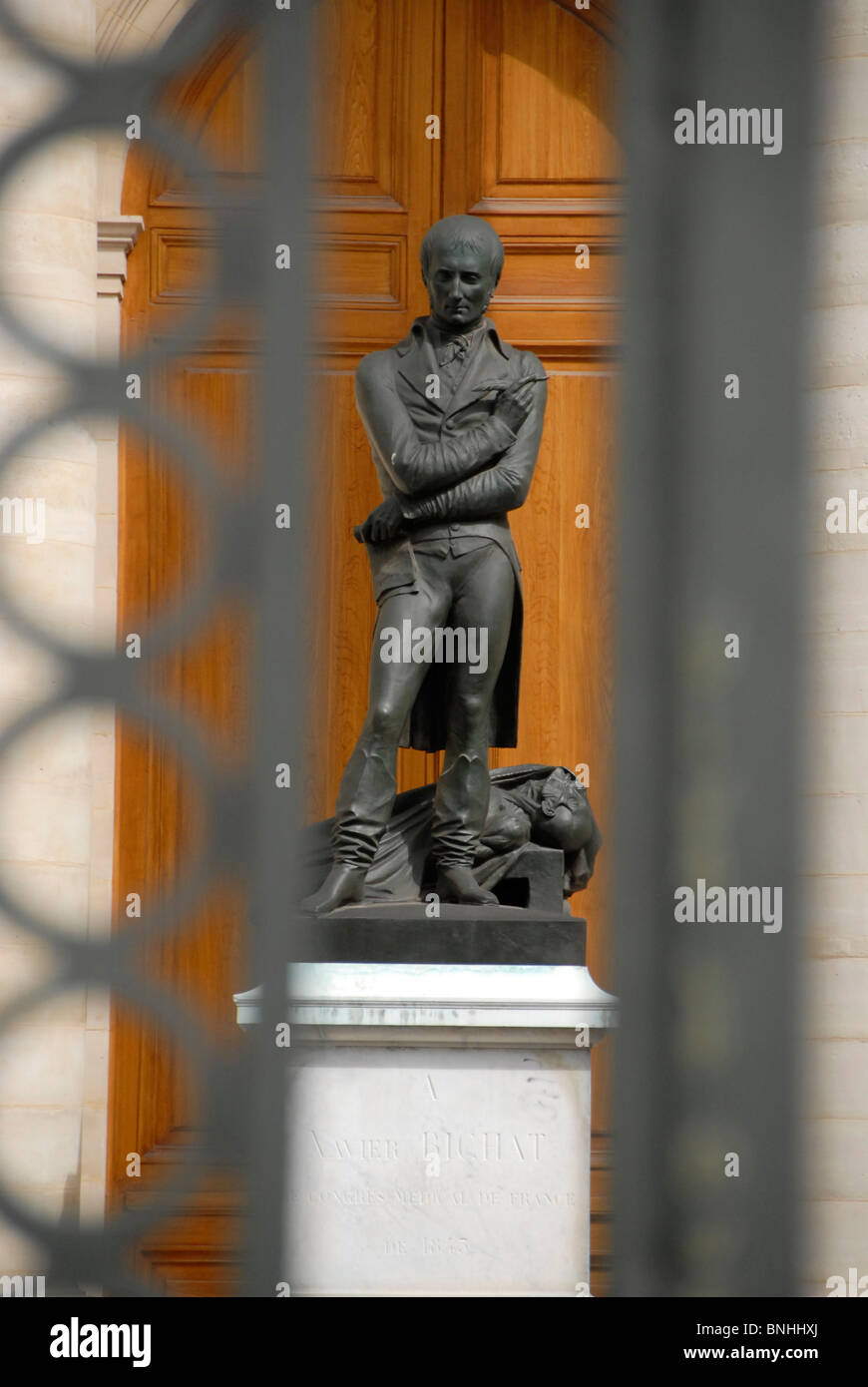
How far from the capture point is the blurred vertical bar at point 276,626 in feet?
12.0

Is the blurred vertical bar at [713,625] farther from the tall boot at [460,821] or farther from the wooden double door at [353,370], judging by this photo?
the tall boot at [460,821]

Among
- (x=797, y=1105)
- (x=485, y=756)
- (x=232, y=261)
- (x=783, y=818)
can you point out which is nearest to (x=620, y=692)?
(x=783, y=818)

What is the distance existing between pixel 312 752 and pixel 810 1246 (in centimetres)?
176

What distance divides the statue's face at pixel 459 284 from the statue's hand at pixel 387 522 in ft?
1.26

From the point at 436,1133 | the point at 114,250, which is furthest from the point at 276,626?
the point at 114,250

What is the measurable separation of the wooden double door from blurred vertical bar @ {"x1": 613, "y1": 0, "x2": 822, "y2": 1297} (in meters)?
0.55

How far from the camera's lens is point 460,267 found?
12.6 feet

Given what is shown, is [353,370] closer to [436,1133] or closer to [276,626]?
[276,626]

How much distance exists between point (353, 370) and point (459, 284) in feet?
4.64

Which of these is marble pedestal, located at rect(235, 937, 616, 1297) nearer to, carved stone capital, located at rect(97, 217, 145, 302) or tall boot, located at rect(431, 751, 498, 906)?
tall boot, located at rect(431, 751, 498, 906)

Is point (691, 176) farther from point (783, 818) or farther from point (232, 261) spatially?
point (783, 818)

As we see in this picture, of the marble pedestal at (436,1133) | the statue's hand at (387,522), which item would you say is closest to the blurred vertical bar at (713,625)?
the marble pedestal at (436,1133)

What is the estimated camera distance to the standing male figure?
3842mm

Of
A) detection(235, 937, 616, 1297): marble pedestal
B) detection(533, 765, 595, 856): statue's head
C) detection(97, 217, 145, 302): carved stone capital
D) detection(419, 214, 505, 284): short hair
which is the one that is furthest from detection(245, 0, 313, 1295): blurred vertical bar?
detection(97, 217, 145, 302): carved stone capital
